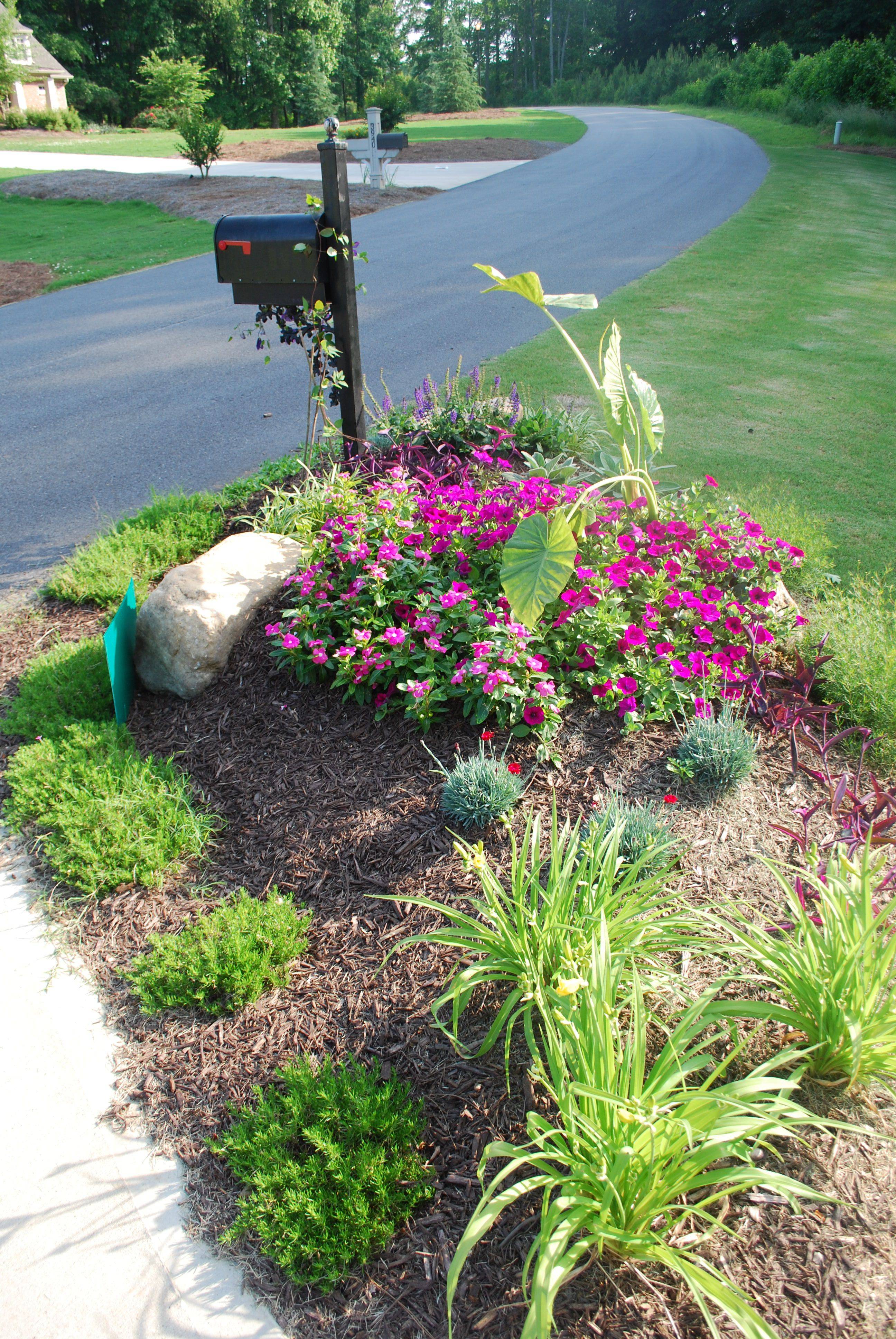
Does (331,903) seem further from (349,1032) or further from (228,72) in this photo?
(228,72)

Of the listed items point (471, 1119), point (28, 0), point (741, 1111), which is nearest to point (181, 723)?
point (471, 1119)

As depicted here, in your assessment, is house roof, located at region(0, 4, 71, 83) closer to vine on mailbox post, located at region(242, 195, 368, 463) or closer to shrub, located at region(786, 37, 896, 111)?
shrub, located at region(786, 37, 896, 111)

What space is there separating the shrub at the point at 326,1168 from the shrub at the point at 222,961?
33cm

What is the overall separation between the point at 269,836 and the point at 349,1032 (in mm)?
792

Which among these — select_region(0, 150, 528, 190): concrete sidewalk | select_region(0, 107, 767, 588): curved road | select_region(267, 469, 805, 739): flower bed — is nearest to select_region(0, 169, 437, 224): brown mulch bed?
select_region(0, 150, 528, 190): concrete sidewalk

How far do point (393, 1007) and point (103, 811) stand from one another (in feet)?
4.10

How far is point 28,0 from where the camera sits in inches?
1426

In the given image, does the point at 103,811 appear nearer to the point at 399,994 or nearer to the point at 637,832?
the point at 399,994

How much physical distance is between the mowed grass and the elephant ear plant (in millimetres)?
9716

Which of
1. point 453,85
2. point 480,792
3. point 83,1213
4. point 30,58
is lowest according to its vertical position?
point 83,1213

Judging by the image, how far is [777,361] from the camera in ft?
24.6

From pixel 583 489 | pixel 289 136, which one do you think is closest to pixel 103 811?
pixel 583 489

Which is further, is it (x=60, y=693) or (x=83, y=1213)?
(x=60, y=693)

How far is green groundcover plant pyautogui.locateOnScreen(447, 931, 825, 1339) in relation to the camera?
140 centimetres
